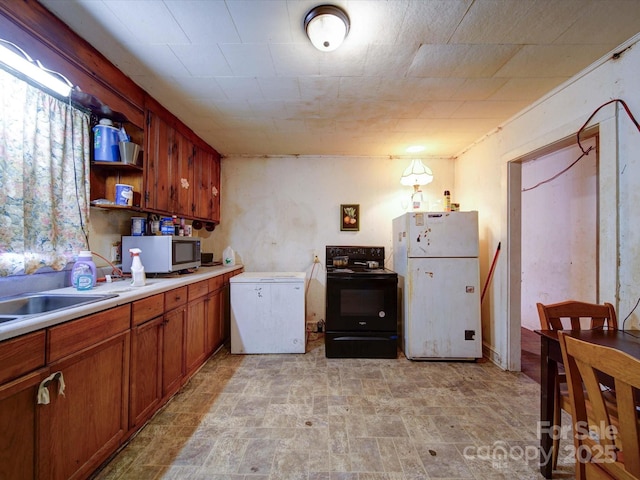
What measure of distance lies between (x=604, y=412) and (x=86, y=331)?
2.09 metres

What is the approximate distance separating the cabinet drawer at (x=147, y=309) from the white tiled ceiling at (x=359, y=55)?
1522 millimetres

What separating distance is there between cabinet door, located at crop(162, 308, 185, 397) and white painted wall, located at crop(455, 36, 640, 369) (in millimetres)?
2867

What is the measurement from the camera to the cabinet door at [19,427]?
0.89 m

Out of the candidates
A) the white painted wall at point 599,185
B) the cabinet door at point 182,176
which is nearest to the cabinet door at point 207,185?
the cabinet door at point 182,176

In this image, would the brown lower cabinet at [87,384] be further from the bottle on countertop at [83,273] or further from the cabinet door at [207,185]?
the cabinet door at [207,185]

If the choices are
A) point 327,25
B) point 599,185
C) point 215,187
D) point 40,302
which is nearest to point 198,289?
point 40,302

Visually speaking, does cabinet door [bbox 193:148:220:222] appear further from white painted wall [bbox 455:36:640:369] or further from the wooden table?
white painted wall [bbox 455:36:640:369]

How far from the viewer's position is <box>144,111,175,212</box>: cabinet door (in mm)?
2051

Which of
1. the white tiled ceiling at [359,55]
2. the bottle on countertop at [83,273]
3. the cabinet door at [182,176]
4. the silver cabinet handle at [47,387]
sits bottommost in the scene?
the silver cabinet handle at [47,387]

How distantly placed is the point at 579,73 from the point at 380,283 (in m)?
2.16

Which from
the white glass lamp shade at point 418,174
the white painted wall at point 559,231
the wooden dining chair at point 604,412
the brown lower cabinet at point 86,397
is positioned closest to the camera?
the wooden dining chair at point 604,412

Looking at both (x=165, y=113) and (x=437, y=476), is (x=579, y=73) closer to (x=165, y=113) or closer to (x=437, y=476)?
(x=437, y=476)

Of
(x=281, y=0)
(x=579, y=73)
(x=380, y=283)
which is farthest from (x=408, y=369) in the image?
(x=281, y=0)

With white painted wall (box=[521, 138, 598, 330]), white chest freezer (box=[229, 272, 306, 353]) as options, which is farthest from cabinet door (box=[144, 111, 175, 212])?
white painted wall (box=[521, 138, 598, 330])
